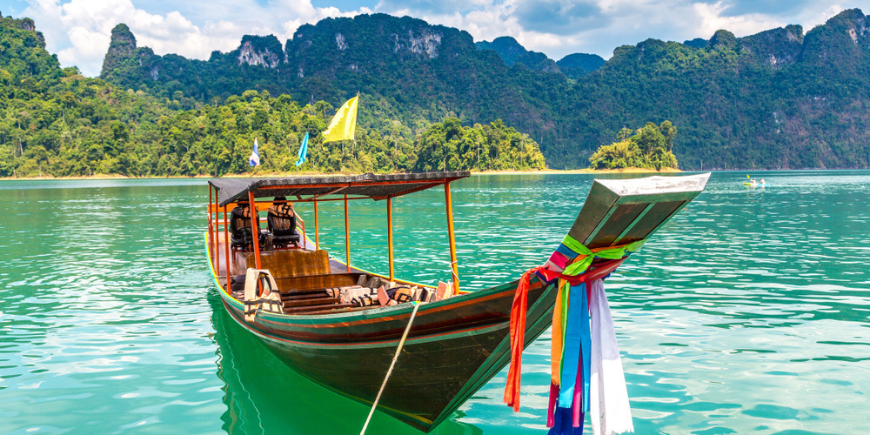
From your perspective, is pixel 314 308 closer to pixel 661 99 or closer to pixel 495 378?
pixel 495 378

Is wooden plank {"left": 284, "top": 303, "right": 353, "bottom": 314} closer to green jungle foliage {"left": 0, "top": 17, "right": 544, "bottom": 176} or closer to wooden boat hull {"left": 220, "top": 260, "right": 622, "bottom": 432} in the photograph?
wooden boat hull {"left": 220, "top": 260, "right": 622, "bottom": 432}

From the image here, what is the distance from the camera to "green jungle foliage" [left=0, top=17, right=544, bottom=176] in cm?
9494

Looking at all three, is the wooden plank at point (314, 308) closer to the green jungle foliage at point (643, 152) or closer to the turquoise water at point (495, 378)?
the turquoise water at point (495, 378)

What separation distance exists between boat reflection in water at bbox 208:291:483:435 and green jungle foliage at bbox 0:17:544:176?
89.1 meters

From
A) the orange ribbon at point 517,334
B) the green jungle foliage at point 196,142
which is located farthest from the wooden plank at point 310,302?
the green jungle foliage at point 196,142


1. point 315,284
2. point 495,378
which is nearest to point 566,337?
point 495,378

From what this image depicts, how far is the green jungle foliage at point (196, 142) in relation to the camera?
94938 millimetres

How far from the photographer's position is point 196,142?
99875 mm

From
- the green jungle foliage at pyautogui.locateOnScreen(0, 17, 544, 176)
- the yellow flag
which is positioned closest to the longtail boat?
the yellow flag

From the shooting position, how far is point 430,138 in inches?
4242

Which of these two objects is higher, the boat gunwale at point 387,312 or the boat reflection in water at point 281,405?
the boat gunwale at point 387,312

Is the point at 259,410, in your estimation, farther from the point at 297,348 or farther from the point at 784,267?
the point at 784,267

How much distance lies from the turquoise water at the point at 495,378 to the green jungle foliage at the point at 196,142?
273 feet

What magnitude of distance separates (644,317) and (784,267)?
20.1 ft
